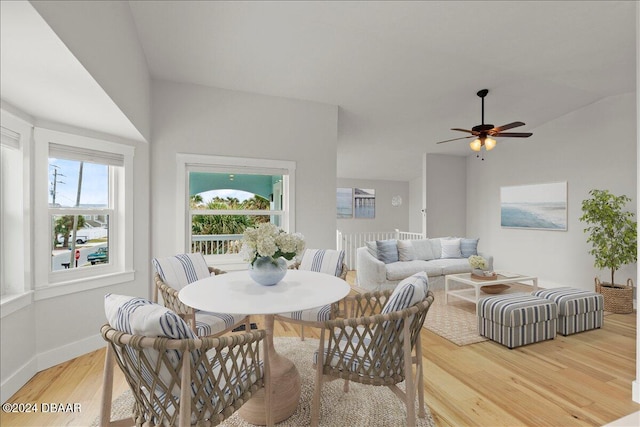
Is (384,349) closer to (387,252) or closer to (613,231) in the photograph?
(387,252)

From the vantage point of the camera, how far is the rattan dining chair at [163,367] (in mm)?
1124

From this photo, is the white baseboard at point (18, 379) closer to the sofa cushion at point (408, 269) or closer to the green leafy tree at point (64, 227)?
the green leafy tree at point (64, 227)

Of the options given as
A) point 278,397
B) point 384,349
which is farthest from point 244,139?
point 384,349

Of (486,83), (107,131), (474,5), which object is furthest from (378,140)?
(107,131)

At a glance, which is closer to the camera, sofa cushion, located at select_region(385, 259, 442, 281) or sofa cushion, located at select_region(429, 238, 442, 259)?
sofa cushion, located at select_region(385, 259, 442, 281)

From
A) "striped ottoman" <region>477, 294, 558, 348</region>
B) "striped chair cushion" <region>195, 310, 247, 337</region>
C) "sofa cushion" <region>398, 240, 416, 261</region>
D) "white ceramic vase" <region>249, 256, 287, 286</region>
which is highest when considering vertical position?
"white ceramic vase" <region>249, 256, 287, 286</region>

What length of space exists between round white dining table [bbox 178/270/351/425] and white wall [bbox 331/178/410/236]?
21.2ft

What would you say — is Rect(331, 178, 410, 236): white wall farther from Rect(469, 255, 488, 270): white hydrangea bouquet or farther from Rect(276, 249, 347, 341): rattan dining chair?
Rect(276, 249, 347, 341): rattan dining chair

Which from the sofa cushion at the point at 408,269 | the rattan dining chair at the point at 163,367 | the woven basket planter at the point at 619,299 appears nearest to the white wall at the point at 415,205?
the sofa cushion at the point at 408,269

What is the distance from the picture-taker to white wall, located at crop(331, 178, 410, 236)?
8555mm

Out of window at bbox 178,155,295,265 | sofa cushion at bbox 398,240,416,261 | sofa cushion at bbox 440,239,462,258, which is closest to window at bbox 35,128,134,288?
window at bbox 178,155,295,265

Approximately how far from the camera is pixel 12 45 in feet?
4.32

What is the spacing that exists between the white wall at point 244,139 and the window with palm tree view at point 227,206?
0.24 meters

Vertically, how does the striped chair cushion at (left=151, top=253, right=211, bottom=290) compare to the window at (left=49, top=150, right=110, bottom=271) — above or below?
below
